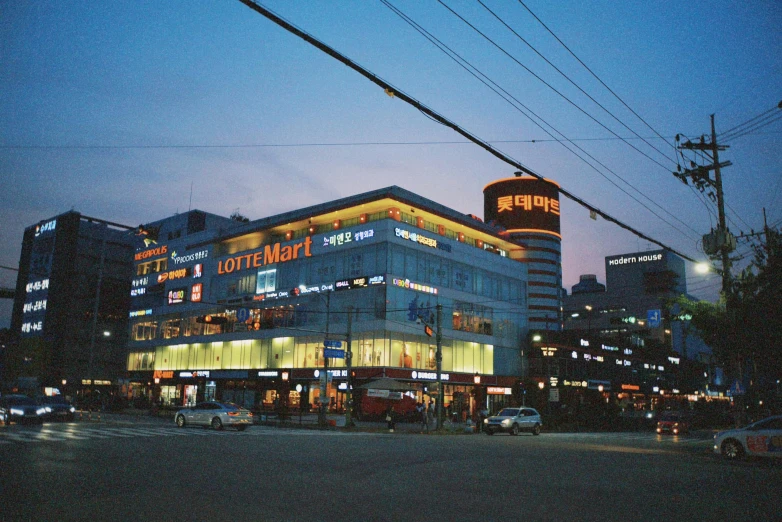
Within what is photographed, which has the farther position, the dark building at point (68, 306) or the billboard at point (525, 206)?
the dark building at point (68, 306)

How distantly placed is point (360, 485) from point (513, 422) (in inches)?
974

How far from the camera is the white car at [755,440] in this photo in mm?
18375

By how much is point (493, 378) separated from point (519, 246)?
18197 millimetres

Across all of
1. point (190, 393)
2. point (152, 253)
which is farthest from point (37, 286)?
point (190, 393)

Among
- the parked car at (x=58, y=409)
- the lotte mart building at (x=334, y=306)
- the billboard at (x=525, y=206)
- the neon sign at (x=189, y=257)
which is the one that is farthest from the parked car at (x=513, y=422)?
the billboard at (x=525, y=206)

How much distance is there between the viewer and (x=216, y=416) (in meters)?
31.4

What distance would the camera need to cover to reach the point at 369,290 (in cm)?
5553

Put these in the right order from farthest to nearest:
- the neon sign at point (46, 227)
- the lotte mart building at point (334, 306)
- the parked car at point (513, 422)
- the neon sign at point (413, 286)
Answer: the neon sign at point (46, 227) → the lotte mart building at point (334, 306) → the neon sign at point (413, 286) → the parked car at point (513, 422)

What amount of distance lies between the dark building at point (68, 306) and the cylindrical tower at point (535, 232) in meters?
56.3

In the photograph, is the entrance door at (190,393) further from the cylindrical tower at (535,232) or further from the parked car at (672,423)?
the parked car at (672,423)

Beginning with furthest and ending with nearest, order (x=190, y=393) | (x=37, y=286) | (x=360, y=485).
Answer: (x=37, y=286)
(x=190, y=393)
(x=360, y=485)

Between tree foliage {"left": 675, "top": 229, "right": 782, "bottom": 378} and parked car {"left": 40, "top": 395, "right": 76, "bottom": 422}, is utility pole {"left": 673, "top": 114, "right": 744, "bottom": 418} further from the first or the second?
parked car {"left": 40, "top": 395, "right": 76, "bottom": 422}

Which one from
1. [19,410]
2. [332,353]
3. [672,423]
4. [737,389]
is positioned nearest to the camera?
[737,389]

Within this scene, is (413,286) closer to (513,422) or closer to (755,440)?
(513,422)
